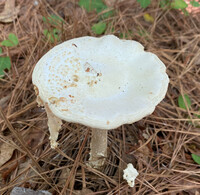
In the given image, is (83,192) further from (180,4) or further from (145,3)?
(180,4)

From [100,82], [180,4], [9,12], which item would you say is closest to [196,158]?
[100,82]

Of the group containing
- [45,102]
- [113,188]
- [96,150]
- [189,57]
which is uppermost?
[45,102]

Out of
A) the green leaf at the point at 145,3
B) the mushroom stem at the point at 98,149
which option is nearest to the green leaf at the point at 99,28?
the green leaf at the point at 145,3

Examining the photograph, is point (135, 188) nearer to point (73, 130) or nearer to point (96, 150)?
point (96, 150)

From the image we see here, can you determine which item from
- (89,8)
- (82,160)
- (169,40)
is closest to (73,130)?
(82,160)

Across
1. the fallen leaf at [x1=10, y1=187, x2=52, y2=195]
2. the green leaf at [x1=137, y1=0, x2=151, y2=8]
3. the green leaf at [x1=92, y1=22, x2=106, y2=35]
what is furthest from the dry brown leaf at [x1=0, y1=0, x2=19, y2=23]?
the fallen leaf at [x1=10, y1=187, x2=52, y2=195]

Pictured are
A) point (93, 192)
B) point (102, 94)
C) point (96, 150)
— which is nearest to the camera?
point (102, 94)

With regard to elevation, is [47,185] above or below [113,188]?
below
